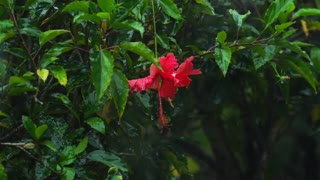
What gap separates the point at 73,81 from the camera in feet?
5.63

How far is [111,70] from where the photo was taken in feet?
4.91

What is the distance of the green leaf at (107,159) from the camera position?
1.79 meters

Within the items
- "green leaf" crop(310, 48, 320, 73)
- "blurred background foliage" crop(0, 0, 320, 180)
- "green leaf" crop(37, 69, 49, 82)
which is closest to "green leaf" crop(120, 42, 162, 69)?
"blurred background foliage" crop(0, 0, 320, 180)

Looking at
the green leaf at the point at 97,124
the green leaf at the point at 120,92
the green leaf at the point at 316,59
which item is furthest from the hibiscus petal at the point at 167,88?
the green leaf at the point at 316,59

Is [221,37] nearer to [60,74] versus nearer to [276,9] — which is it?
[276,9]

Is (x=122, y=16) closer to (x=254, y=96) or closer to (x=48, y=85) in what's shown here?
(x=48, y=85)

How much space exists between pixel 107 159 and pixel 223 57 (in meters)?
0.47

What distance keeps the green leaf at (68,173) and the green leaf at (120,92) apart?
0.24 m

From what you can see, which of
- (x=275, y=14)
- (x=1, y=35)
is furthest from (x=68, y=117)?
(x=275, y=14)

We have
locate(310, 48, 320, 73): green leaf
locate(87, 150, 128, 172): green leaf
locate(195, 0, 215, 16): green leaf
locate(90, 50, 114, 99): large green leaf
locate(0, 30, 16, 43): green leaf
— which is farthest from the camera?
locate(310, 48, 320, 73): green leaf

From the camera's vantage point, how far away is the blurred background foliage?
160 centimetres

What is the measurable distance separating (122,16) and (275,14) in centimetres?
48

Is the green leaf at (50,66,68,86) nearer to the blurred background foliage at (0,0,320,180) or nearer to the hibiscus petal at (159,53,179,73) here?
the blurred background foliage at (0,0,320,180)

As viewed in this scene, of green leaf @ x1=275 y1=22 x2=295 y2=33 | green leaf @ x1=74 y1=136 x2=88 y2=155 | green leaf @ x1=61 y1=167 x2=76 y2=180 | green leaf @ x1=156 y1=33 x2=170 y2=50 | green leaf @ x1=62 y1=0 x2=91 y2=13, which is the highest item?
green leaf @ x1=62 y1=0 x2=91 y2=13
